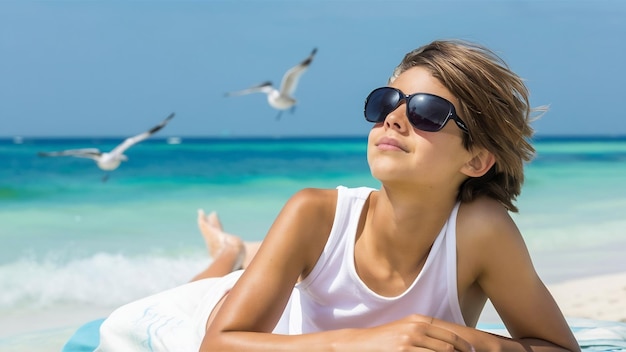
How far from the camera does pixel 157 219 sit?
11.0m

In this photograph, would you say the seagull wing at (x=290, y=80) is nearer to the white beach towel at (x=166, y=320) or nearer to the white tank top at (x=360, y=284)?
the white beach towel at (x=166, y=320)

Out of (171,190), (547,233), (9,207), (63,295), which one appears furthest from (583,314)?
(171,190)

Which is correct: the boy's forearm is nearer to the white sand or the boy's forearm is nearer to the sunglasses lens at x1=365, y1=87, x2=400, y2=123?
the sunglasses lens at x1=365, y1=87, x2=400, y2=123

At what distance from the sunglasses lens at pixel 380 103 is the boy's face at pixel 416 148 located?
0.07 ft

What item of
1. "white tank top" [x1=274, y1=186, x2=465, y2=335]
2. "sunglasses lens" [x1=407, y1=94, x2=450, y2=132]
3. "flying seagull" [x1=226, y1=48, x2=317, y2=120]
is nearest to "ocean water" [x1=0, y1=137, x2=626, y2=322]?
"white tank top" [x1=274, y1=186, x2=465, y2=335]

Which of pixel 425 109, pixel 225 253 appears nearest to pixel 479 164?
pixel 425 109

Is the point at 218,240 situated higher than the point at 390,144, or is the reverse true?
the point at 390,144

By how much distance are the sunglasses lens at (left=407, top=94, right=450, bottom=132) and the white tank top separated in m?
0.30

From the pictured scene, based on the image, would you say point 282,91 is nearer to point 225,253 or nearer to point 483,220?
point 225,253

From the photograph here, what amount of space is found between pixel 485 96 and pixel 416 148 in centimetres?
23

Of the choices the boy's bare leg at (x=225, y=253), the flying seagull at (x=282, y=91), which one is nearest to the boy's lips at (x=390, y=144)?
the boy's bare leg at (x=225, y=253)

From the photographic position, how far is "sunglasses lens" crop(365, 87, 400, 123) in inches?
85.8

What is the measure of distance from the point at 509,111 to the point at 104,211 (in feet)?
34.0

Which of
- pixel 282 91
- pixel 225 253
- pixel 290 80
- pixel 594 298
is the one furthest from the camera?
pixel 282 91
